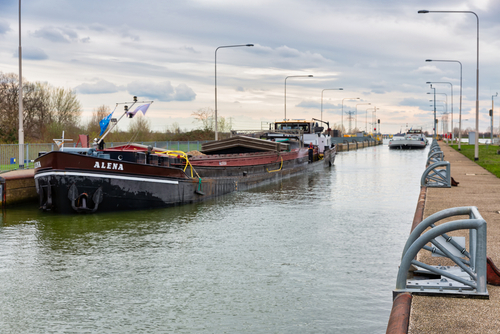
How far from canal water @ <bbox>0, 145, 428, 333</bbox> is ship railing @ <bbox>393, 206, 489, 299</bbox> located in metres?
0.95

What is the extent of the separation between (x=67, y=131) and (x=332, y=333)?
155ft

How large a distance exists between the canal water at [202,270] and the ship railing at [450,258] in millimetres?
952

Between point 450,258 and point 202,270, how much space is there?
5.09 meters

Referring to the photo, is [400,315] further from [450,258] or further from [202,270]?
[202,270]

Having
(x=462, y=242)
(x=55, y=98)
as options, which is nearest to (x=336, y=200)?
(x=462, y=242)

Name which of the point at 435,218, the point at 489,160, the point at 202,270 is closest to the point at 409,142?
the point at 489,160

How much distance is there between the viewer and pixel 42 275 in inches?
376

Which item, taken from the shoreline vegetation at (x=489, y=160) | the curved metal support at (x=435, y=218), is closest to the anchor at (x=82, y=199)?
the curved metal support at (x=435, y=218)

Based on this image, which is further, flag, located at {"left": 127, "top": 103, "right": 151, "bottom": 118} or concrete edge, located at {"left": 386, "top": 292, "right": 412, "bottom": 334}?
flag, located at {"left": 127, "top": 103, "right": 151, "bottom": 118}

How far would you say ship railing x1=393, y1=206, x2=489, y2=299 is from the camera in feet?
18.9

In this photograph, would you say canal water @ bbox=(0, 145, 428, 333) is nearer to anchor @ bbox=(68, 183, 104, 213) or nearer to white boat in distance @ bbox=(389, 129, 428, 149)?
anchor @ bbox=(68, 183, 104, 213)

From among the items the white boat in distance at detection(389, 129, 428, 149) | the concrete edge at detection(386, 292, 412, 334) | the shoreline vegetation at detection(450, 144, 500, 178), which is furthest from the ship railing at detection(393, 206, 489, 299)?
the white boat in distance at detection(389, 129, 428, 149)

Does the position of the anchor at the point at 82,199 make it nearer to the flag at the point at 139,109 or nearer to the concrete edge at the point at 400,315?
the flag at the point at 139,109

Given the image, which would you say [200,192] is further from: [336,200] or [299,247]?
[299,247]
